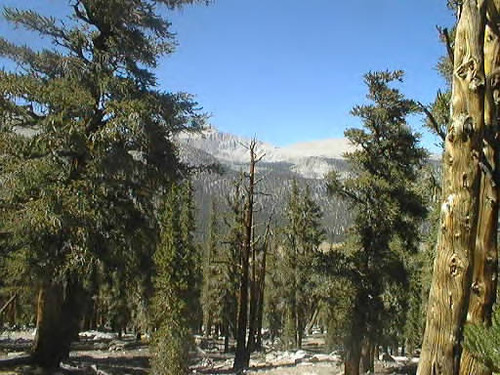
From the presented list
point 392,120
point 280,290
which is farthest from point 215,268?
point 392,120

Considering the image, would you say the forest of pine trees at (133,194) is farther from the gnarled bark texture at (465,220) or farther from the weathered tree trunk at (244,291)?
the gnarled bark texture at (465,220)

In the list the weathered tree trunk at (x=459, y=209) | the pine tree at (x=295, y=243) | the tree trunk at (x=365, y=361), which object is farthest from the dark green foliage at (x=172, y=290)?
the pine tree at (x=295, y=243)

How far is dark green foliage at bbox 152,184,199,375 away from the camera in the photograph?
1354 cm

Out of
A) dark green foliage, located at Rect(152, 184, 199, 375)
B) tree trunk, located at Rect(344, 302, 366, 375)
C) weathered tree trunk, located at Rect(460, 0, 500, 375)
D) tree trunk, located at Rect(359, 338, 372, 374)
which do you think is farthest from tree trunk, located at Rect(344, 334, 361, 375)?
weathered tree trunk, located at Rect(460, 0, 500, 375)

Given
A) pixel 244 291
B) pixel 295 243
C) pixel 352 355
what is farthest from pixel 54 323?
pixel 295 243

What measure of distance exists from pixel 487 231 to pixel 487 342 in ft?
4.61

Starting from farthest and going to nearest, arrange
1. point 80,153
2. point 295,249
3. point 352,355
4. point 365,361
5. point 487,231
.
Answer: point 295,249 < point 365,361 < point 352,355 < point 80,153 < point 487,231

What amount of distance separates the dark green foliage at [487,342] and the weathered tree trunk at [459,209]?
36.0 inches

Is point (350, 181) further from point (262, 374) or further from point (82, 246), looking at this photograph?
point (82, 246)

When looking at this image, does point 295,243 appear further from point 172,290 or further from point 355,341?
point 172,290

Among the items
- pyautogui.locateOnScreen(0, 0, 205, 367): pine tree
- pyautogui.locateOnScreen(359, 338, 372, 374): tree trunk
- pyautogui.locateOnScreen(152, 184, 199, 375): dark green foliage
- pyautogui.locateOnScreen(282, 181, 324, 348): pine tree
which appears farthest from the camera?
pyautogui.locateOnScreen(282, 181, 324, 348): pine tree

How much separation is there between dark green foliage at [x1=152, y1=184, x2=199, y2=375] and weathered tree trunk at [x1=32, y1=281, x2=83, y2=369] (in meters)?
2.19

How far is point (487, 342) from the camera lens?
8.20ft

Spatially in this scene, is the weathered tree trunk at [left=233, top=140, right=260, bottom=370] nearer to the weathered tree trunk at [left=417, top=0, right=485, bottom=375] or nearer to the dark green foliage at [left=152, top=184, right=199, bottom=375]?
the dark green foliage at [left=152, top=184, right=199, bottom=375]
